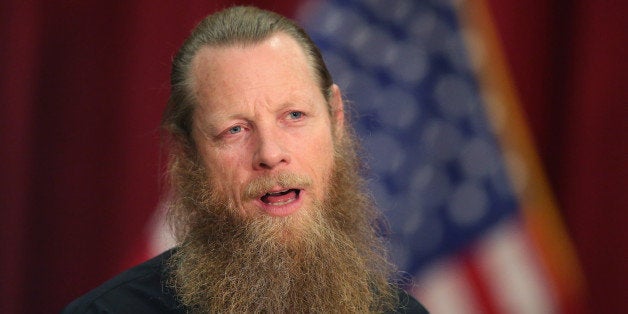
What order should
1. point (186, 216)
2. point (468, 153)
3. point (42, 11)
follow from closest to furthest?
point (186, 216)
point (42, 11)
point (468, 153)

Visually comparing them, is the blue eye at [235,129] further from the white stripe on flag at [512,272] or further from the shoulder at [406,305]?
the white stripe on flag at [512,272]

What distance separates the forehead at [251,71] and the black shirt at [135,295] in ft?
1.38

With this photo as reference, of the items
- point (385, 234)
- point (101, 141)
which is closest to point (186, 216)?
point (101, 141)

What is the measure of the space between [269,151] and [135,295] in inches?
17.4

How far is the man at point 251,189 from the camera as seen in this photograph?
159 cm

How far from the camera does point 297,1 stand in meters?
2.27

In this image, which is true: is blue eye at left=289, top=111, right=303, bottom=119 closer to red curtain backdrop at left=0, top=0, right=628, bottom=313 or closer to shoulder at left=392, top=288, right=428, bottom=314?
shoulder at left=392, top=288, right=428, bottom=314

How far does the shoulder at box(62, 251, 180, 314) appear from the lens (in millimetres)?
1548

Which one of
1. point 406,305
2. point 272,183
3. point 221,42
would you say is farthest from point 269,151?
point 406,305

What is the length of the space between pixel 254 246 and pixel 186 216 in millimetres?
280

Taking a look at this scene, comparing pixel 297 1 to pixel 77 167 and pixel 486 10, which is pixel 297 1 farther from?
pixel 77 167

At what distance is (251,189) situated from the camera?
1.58 meters

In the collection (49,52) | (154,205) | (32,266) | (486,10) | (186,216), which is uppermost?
(486,10)

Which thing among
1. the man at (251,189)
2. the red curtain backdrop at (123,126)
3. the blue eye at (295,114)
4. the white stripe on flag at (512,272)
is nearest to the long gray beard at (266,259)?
the man at (251,189)
